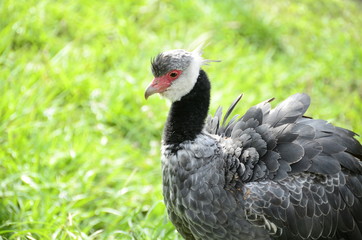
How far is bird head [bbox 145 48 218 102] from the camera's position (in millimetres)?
2787

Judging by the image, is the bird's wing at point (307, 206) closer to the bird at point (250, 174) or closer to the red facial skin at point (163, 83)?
the bird at point (250, 174)

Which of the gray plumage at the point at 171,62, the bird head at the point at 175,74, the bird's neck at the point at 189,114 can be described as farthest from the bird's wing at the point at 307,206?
the gray plumage at the point at 171,62

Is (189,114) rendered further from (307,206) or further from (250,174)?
(307,206)

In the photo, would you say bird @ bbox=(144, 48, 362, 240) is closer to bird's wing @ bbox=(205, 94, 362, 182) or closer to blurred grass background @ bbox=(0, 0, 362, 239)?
bird's wing @ bbox=(205, 94, 362, 182)

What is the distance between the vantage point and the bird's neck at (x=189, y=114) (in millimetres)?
2799

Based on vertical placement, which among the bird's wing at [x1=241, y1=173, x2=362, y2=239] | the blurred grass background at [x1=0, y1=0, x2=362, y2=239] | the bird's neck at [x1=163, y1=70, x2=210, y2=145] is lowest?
the blurred grass background at [x1=0, y1=0, x2=362, y2=239]

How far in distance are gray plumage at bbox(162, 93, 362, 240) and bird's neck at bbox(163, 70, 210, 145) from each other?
0.16 ft

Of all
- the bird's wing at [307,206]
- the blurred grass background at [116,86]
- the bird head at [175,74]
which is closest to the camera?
the bird's wing at [307,206]

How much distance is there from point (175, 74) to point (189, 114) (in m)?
0.25

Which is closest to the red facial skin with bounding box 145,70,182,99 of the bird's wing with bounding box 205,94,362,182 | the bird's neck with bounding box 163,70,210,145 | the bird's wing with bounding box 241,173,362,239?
the bird's neck with bounding box 163,70,210,145

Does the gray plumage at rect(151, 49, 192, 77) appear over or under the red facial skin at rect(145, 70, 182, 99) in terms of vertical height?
over

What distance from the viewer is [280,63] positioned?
575 centimetres

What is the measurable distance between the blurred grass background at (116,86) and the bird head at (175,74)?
100cm

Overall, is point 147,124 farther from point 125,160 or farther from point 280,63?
point 280,63
